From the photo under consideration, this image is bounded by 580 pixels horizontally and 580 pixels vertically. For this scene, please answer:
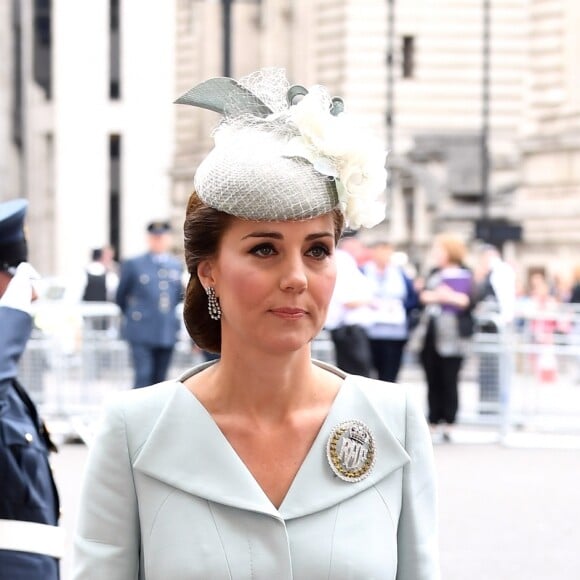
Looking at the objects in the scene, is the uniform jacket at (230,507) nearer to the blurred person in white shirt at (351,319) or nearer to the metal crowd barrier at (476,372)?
the blurred person in white shirt at (351,319)

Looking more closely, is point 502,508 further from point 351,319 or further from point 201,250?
point 201,250

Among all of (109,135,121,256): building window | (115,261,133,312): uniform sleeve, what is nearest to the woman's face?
(115,261,133,312): uniform sleeve

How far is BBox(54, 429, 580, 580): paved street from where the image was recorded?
8.85 m

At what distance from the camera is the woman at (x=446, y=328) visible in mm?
14367

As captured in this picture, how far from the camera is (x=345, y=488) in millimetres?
3051

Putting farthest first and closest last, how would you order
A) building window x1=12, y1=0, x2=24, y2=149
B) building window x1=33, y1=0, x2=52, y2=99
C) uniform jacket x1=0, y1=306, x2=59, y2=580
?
building window x1=33, y1=0, x2=52, y2=99 < building window x1=12, y1=0, x2=24, y2=149 < uniform jacket x1=0, y1=306, x2=59, y2=580

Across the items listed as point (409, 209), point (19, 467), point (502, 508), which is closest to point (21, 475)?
point (19, 467)

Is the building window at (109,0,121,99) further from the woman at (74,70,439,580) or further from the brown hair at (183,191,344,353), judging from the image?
the woman at (74,70,439,580)

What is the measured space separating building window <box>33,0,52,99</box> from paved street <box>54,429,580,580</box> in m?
51.8

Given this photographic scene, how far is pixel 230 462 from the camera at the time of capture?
3.03 meters

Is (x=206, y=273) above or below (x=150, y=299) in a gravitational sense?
above

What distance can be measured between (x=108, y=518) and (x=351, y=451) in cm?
46

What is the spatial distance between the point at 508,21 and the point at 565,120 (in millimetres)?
6956

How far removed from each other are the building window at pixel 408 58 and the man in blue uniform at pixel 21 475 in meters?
42.3
